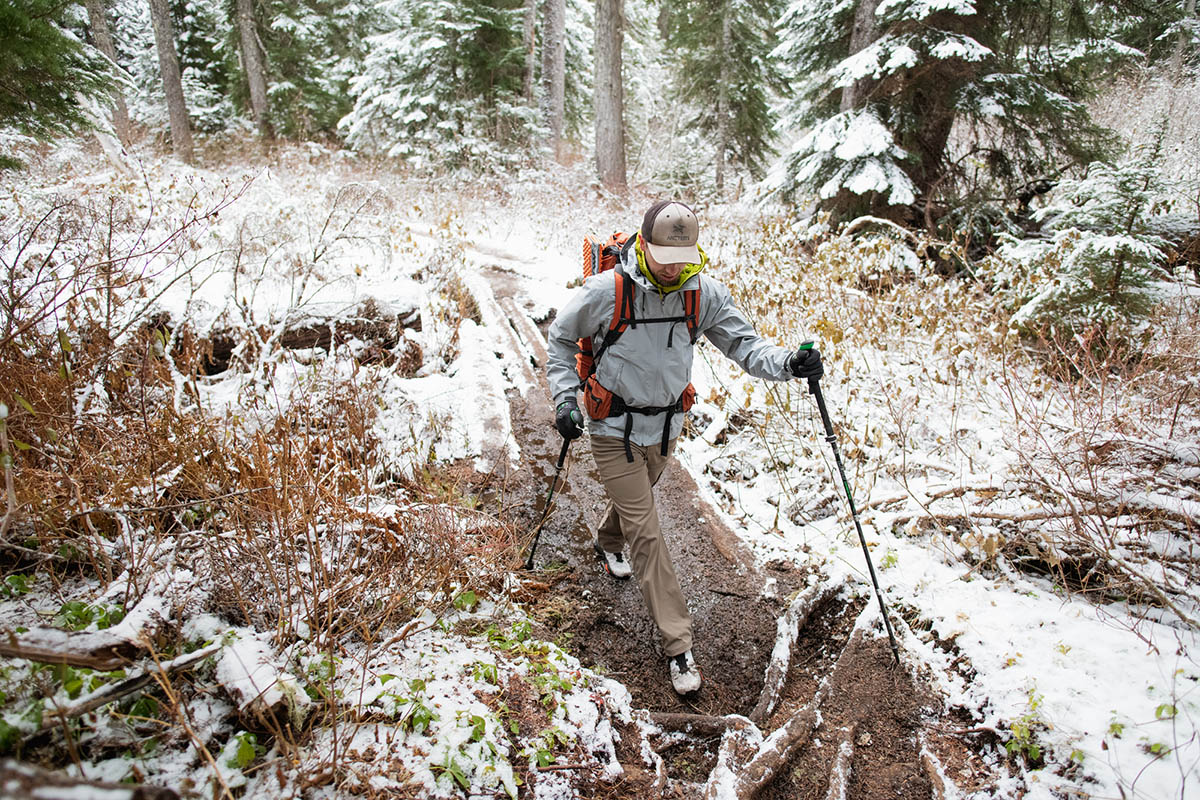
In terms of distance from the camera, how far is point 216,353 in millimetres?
6082

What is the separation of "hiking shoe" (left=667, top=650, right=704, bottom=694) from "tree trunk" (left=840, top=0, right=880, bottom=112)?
8.51 metres

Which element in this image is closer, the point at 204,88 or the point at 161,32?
the point at 161,32

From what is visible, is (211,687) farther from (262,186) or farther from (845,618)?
(262,186)

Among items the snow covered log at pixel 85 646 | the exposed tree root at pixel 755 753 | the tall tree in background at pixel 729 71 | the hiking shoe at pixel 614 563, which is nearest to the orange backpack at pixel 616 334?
the hiking shoe at pixel 614 563

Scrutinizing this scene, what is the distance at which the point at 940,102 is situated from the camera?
8180 millimetres

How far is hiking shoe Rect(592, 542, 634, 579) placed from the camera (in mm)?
4113

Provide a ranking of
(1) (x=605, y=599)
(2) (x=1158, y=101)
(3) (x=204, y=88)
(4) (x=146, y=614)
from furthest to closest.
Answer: (3) (x=204, y=88) < (2) (x=1158, y=101) < (1) (x=605, y=599) < (4) (x=146, y=614)

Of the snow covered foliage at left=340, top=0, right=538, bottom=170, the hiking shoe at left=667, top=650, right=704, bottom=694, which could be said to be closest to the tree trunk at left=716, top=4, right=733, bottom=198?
the snow covered foliage at left=340, top=0, right=538, bottom=170

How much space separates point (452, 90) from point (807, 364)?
53.4 feet

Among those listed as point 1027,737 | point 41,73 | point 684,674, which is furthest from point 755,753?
point 41,73

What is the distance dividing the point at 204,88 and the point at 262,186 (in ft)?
A: 46.2

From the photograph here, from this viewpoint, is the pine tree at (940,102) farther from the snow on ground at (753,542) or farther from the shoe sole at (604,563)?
the shoe sole at (604,563)

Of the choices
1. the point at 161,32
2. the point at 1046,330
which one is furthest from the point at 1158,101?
the point at 161,32

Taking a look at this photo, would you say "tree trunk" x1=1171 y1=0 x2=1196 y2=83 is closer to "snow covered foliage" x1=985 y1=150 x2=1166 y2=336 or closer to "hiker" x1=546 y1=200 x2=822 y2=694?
"snow covered foliage" x1=985 y1=150 x2=1166 y2=336
